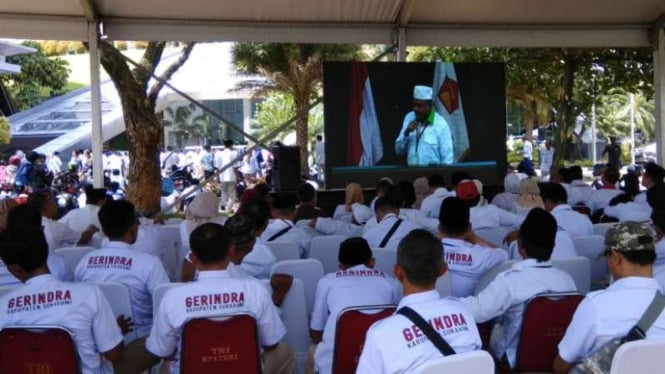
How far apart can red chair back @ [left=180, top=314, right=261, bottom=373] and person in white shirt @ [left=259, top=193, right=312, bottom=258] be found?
2276 mm

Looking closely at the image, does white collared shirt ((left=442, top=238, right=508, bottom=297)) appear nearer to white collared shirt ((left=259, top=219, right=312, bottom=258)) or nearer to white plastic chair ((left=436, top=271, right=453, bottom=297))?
white plastic chair ((left=436, top=271, right=453, bottom=297))

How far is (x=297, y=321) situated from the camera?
354cm

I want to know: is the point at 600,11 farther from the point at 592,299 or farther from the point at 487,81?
the point at 592,299

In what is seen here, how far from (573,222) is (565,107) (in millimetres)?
8504

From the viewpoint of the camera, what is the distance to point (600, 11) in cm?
1009

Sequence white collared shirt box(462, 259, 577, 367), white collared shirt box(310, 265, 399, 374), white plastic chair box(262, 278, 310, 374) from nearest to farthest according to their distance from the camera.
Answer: white collared shirt box(462, 259, 577, 367) < white collared shirt box(310, 265, 399, 374) < white plastic chair box(262, 278, 310, 374)

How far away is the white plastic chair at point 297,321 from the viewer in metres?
3.44

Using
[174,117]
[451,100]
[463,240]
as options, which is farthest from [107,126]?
[463,240]

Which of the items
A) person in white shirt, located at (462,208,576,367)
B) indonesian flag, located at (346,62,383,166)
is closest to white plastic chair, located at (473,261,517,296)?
person in white shirt, located at (462,208,576,367)

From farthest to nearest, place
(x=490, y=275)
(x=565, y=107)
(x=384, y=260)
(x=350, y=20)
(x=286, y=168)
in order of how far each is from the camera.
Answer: (x=565, y=107), (x=286, y=168), (x=350, y=20), (x=384, y=260), (x=490, y=275)

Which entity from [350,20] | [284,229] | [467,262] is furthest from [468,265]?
[350,20]

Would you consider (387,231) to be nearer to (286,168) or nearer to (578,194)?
(578,194)

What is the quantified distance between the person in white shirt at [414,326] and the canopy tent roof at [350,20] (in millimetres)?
7376

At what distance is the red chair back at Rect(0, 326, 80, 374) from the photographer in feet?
8.41
